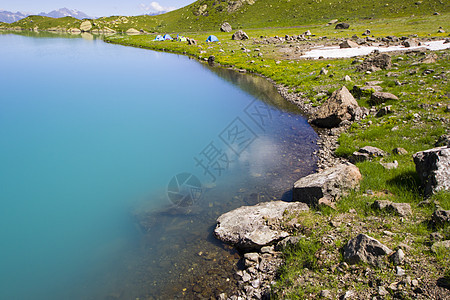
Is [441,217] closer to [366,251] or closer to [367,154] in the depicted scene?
[366,251]

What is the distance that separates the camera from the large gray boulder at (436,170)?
367 inches

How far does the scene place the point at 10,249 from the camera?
1244 cm

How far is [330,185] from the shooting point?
38.0 ft

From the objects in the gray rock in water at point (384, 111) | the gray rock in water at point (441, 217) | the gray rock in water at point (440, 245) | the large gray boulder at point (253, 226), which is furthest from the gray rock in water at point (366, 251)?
the gray rock in water at point (384, 111)

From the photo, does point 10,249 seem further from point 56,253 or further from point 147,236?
point 147,236

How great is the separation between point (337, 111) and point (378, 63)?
16.4 meters

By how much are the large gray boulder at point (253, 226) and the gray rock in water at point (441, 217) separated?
4531 mm

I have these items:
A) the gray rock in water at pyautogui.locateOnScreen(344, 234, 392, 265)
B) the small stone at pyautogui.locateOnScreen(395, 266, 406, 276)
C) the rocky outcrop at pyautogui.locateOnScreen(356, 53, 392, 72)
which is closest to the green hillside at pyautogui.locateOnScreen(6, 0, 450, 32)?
the rocky outcrop at pyautogui.locateOnScreen(356, 53, 392, 72)

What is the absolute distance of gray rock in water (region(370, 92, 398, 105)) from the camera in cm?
2273

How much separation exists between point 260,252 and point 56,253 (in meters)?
9.36

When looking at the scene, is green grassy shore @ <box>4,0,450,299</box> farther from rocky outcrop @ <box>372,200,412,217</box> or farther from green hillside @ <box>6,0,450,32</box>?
green hillside @ <box>6,0,450,32</box>

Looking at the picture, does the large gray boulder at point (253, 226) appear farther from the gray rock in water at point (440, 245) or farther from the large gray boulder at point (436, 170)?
the gray rock in water at point (440, 245)

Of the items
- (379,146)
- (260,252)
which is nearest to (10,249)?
(260,252)

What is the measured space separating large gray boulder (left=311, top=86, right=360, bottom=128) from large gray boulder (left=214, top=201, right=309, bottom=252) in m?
13.3
